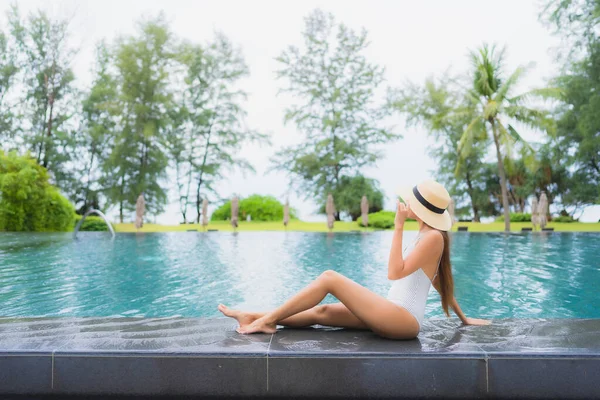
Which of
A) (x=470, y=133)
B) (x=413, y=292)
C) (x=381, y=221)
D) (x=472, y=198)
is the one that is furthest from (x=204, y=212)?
(x=413, y=292)

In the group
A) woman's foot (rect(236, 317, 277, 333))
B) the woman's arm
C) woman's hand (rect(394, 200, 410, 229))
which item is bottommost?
woman's foot (rect(236, 317, 277, 333))

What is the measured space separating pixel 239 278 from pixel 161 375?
17.9 feet

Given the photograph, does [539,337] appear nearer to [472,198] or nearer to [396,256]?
[396,256]

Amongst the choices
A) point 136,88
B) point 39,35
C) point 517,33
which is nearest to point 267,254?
point 136,88

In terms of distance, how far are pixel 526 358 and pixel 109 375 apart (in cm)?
215

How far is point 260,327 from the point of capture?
9.98ft

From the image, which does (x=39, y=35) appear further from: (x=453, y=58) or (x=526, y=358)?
(x=526, y=358)

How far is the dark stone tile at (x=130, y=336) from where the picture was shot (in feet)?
8.73

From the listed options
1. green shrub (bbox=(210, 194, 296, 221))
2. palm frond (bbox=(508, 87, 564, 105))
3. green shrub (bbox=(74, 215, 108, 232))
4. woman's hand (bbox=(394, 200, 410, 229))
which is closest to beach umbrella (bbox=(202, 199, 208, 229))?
green shrub (bbox=(74, 215, 108, 232))

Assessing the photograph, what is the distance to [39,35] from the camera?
26.4 m

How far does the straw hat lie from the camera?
9.78 ft

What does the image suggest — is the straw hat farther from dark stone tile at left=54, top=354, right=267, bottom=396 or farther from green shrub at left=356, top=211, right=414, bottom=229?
green shrub at left=356, top=211, right=414, bottom=229

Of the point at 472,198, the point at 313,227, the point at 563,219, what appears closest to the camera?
the point at 563,219

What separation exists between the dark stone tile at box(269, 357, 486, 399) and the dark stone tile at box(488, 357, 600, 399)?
0.09 meters
